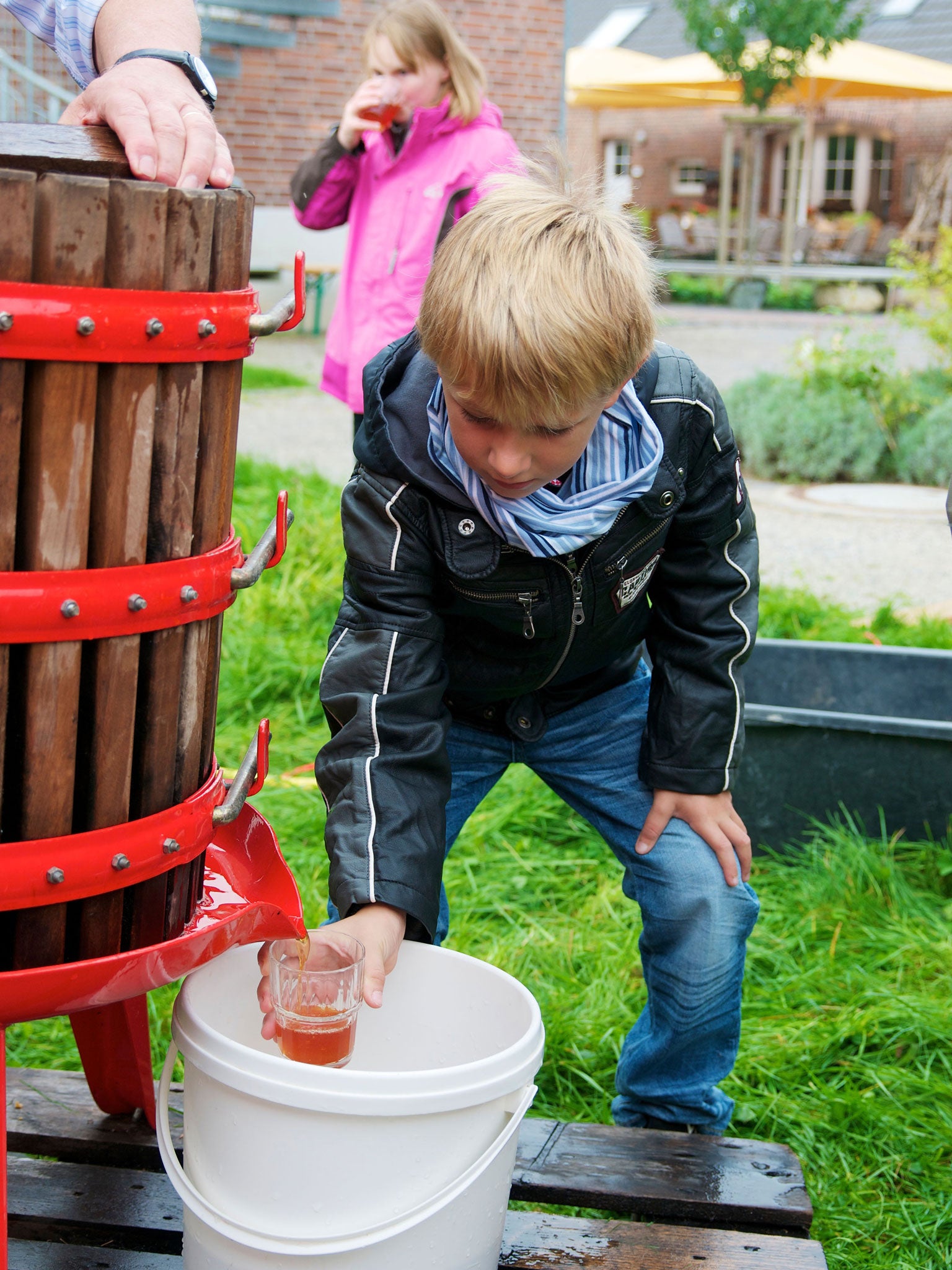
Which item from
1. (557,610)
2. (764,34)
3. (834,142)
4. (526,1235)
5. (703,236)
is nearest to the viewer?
(526,1235)

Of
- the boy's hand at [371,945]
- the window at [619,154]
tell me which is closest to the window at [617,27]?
the window at [619,154]

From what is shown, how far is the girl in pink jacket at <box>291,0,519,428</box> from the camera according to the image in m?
3.82

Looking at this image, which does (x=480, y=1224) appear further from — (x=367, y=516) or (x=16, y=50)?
(x=16, y=50)

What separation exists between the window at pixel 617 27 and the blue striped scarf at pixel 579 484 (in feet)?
92.6

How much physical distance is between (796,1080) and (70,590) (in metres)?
1.60

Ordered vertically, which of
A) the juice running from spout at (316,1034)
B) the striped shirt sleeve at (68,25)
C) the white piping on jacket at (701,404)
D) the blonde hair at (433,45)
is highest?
the blonde hair at (433,45)

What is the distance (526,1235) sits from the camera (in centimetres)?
163

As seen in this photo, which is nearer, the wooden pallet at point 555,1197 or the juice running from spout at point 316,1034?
the juice running from spout at point 316,1034

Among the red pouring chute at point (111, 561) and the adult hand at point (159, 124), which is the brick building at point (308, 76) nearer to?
the adult hand at point (159, 124)

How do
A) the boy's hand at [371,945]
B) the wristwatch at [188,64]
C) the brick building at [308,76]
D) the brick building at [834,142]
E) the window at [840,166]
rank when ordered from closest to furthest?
the wristwatch at [188,64]
the boy's hand at [371,945]
the brick building at [308,76]
the brick building at [834,142]
the window at [840,166]

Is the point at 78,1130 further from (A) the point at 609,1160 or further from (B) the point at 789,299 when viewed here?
(B) the point at 789,299

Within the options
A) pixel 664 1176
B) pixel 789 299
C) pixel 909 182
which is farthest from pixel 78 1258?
pixel 909 182

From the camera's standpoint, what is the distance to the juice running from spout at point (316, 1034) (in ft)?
4.61

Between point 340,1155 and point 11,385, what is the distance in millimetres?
759
